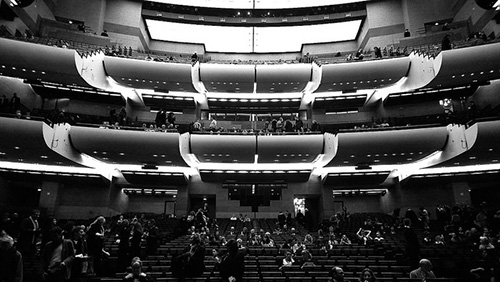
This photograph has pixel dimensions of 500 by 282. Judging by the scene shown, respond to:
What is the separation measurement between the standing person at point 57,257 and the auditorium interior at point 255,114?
6760 millimetres

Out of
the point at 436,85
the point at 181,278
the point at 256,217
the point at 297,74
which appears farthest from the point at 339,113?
the point at 181,278

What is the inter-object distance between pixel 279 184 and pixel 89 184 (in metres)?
13.3

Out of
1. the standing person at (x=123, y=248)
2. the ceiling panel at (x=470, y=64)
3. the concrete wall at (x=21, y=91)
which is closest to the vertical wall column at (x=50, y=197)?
the concrete wall at (x=21, y=91)

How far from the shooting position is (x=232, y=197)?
2494 cm

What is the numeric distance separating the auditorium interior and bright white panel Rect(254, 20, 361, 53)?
0.12 meters

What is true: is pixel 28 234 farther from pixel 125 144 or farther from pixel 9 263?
pixel 125 144

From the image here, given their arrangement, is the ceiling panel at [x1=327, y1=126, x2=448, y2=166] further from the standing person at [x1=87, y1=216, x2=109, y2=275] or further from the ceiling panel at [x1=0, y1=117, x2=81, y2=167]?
the ceiling panel at [x1=0, y1=117, x2=81, y2=167]

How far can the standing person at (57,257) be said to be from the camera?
486 centimetres

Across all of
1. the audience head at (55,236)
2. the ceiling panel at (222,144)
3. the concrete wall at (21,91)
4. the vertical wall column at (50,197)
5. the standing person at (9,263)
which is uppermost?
the concrete wall at (21,91)

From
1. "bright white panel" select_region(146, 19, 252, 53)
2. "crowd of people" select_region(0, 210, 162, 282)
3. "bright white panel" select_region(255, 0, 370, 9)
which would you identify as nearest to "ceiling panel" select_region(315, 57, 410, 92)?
"bright white panel" select_region(255, 0, 370, 9)

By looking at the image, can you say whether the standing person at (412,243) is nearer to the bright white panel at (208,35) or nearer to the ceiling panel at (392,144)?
the ceiling panel at (392,144)

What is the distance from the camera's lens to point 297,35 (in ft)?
95.6

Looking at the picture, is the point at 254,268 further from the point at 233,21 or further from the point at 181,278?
the point at 233,21

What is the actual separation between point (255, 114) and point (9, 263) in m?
23.8
